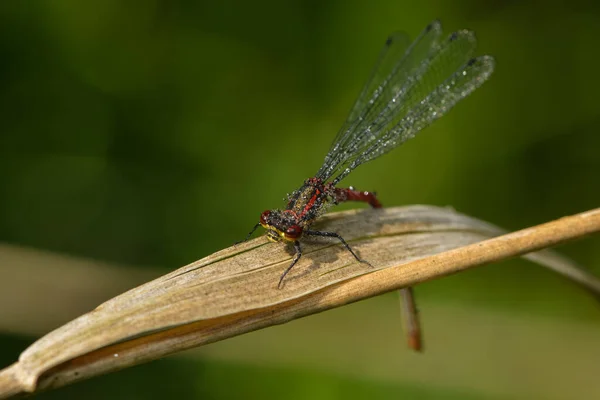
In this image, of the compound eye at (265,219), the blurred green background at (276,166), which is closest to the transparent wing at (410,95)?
the blurred green background at (276,166)

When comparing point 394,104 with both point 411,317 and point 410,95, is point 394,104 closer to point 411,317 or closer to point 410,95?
point 410,95

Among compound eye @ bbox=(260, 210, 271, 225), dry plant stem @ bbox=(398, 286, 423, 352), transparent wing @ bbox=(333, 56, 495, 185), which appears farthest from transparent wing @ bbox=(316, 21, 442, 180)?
dry plant stem @ bbox=(398, 286, 423, 352)

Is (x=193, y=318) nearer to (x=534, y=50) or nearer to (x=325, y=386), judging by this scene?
(x=325, y=386)

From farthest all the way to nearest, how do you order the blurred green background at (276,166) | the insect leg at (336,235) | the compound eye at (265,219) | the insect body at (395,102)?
the blurred green background at (276,166) → the insect body at (395,102) → the compound eye at (265,219) → the insect leg at (336,235)

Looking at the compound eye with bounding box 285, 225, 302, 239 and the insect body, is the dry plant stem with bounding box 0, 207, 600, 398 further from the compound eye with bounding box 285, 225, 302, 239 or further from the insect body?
the insect body

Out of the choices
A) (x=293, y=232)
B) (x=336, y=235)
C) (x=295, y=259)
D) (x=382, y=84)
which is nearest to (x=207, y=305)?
(x=295, y=259)

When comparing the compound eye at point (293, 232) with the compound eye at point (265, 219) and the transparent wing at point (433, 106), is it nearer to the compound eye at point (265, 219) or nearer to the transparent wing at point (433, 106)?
the compound eye at point (265, 219)

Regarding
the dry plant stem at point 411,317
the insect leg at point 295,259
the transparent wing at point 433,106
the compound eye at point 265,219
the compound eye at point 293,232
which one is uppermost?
the transparent wing at point 433,106
